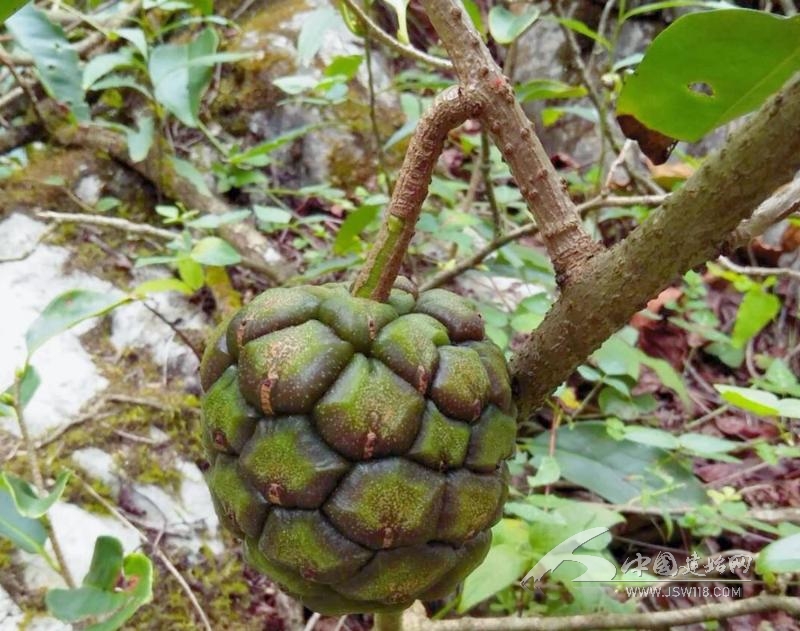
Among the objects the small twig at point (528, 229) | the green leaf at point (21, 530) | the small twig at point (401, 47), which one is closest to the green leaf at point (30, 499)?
the green leaf at point (21, 530)

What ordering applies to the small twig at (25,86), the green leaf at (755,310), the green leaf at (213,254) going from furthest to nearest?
the small twig at (25,86)
the green leaf at (755,310)
the green leaf at (213,254)

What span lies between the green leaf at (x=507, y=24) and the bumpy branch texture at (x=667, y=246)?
2.09 ft

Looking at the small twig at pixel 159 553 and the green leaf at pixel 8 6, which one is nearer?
the green leaf at pixel 8 6

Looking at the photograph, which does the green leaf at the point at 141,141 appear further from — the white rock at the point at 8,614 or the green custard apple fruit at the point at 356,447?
the green custard apple fruit at the point at 356,447

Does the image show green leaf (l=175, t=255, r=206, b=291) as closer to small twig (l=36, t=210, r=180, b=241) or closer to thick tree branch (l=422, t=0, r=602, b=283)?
small twig (l=36, t=210, r=180, b=241)

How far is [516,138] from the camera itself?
0.66 meters

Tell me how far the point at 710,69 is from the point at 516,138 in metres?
0.17

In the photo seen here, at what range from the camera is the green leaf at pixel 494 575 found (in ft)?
3.15

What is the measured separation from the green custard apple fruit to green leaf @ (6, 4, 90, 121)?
99cm

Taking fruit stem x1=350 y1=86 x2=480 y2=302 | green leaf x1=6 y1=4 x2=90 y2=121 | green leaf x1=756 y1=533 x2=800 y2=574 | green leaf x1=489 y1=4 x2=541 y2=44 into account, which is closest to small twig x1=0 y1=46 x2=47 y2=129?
green leaf x1=6 y1=4 x2=90 y2=121

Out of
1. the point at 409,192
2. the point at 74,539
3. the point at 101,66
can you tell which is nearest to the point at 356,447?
the point at 409,192

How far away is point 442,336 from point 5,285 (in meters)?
1.28

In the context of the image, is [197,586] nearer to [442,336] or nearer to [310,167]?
[442,336]

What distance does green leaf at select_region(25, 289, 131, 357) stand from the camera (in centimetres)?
94
